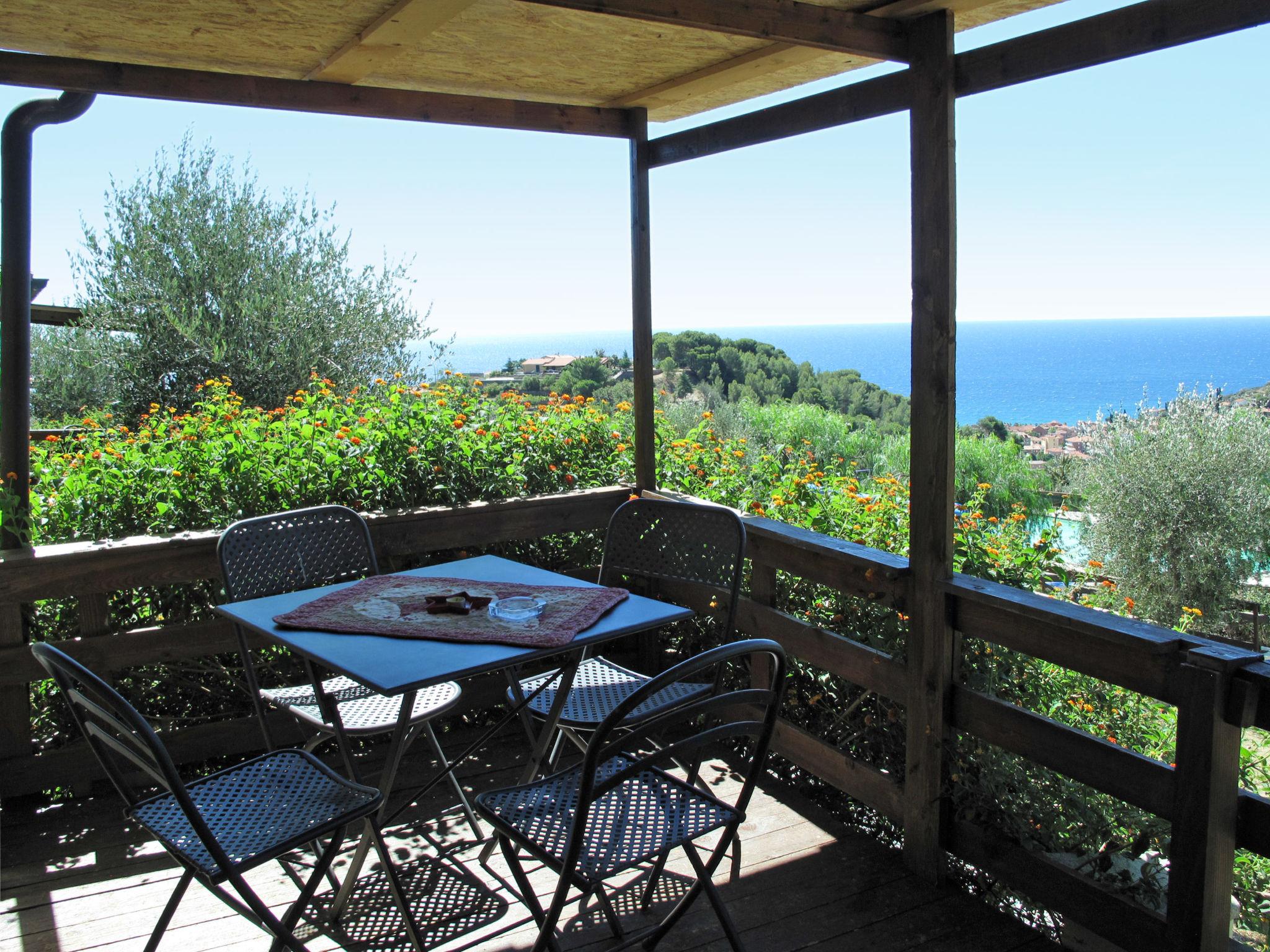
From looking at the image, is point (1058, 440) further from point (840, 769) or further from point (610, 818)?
point (610, 818)

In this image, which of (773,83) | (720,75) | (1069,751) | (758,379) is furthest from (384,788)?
(758,379)

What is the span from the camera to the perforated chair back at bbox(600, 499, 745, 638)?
8.84 feet

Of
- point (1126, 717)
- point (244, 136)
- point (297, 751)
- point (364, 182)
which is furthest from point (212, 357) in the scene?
point (364, 182)

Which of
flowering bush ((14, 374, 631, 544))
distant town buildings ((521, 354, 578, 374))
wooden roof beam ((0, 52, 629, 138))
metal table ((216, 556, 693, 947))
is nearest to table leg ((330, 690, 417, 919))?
metal table ((216, 556, 693, 947))

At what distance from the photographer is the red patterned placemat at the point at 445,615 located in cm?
207

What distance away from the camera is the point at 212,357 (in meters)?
8.61

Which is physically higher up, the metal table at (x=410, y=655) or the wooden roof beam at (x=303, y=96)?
the wooden roof beam at (x=303, y=96)

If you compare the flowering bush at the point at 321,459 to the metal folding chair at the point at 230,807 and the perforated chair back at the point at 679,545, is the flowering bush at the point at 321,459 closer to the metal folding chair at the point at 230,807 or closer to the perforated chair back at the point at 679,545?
the perforated chair back at the point at 679,545

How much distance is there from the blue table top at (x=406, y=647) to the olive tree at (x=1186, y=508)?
427 inches

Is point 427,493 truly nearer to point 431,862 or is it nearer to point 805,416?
point 431,862

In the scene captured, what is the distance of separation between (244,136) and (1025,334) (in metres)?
66.1

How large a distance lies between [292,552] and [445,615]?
74 centimetres

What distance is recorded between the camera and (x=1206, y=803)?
1803 millimetres

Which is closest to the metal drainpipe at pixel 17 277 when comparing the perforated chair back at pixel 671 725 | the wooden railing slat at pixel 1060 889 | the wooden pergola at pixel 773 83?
the wooden pergola at pixel 773 83
